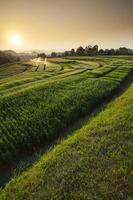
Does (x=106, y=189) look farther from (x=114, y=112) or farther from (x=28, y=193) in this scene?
(x=114, y=112)

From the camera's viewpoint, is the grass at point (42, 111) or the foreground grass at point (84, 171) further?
the grass at point (42, 111)

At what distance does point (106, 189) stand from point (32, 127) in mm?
8840

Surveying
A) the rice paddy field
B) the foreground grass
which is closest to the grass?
the rice paddy field

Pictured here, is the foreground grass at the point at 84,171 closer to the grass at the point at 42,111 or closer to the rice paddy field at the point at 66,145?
the rice paddy field at the point at 66,145

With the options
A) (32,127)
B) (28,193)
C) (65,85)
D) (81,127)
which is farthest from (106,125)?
(65,85)

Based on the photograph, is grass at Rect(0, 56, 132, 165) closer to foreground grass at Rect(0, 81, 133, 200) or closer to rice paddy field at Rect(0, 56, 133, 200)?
rice paddy field at Rect(0, 56, 133, 200)

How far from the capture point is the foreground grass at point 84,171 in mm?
10195

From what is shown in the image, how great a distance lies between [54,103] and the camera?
2298 centimetres

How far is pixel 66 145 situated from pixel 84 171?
11.0ft

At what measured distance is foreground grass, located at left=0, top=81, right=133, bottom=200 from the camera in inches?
401

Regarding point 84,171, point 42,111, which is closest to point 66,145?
point 84,171

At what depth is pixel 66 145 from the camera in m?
14.9

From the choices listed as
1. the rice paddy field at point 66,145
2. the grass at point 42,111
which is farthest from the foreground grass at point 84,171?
the grass at point 42,111

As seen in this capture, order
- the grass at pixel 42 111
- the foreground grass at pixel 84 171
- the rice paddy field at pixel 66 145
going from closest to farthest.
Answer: the foreground grass at pixel 84 171 < the rice paddy field at pixel 66 145 < the grass at pixel 42 111
